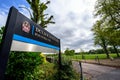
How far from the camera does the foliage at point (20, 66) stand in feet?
13.9

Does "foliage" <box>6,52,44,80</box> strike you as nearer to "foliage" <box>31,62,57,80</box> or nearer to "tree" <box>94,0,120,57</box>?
"foliage" <box>31,62,57,80</box>

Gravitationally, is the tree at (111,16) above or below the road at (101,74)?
above

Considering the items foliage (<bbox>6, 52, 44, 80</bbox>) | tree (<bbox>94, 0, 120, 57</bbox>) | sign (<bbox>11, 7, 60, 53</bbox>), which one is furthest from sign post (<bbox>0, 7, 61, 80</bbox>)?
tree (<bbox>94, 0, 120, 57</bbox>)

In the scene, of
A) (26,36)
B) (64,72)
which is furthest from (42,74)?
(26,36)

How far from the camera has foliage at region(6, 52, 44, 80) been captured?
4234 mm

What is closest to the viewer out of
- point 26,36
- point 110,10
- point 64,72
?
point 26,36

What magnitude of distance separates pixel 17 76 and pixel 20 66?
36 cm

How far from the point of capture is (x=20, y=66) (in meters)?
4.34

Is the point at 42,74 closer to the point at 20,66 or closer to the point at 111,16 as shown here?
the point at 20,66

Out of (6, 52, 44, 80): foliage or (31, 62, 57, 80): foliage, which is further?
(31, 62, 57, 80): foliage

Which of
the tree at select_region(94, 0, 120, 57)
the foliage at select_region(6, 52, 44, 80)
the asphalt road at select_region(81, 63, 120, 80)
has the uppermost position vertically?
the tree at select_region(94, 0, 120, 57)

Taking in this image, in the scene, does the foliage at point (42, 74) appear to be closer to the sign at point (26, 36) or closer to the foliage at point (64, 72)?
the foliage at point (64, 72)

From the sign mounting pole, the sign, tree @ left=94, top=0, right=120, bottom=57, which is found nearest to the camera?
the sign mounting pole

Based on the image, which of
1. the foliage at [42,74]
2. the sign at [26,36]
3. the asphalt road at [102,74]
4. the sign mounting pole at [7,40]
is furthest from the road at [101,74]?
the sign mounting pole at [7,40]
